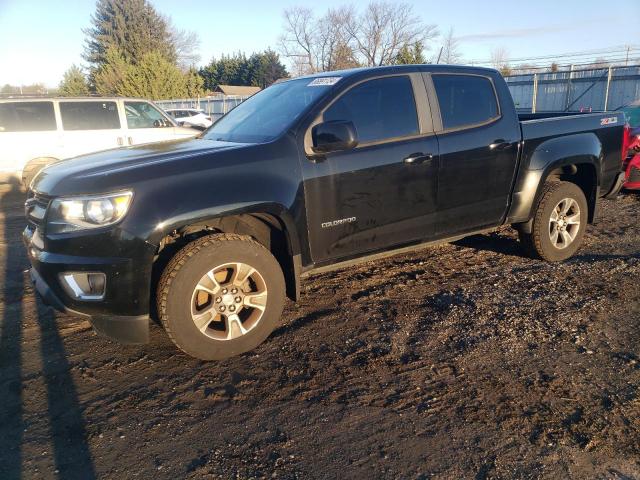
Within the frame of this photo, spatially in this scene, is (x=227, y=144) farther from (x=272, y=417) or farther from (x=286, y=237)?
(x=272, y=417)

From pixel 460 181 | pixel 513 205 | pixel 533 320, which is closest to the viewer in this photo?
pixel 533 320

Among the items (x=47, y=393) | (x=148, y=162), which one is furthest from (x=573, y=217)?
(x=47, y=393)

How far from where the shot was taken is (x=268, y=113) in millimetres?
4059

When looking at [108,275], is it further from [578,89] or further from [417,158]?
[578,89]

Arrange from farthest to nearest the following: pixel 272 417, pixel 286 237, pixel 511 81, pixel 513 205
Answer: pixel 511 81 → pixel 513 205 → pixel 286 237 → pixel 272 417

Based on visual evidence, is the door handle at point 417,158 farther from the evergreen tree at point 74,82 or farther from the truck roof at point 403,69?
the evergreen tree at point 74,82

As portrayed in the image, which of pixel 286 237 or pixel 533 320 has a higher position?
pixel 286 237

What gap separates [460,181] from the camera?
4180mm

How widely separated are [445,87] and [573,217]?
1.97 metres

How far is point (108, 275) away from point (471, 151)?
2.96 m

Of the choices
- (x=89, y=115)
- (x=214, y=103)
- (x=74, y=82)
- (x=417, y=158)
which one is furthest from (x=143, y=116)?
(x=74, y=82)

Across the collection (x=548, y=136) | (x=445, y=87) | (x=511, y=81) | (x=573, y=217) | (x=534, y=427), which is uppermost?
(x=511, y=81)

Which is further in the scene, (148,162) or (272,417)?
(148,162)

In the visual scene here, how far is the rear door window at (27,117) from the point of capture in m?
9.63
